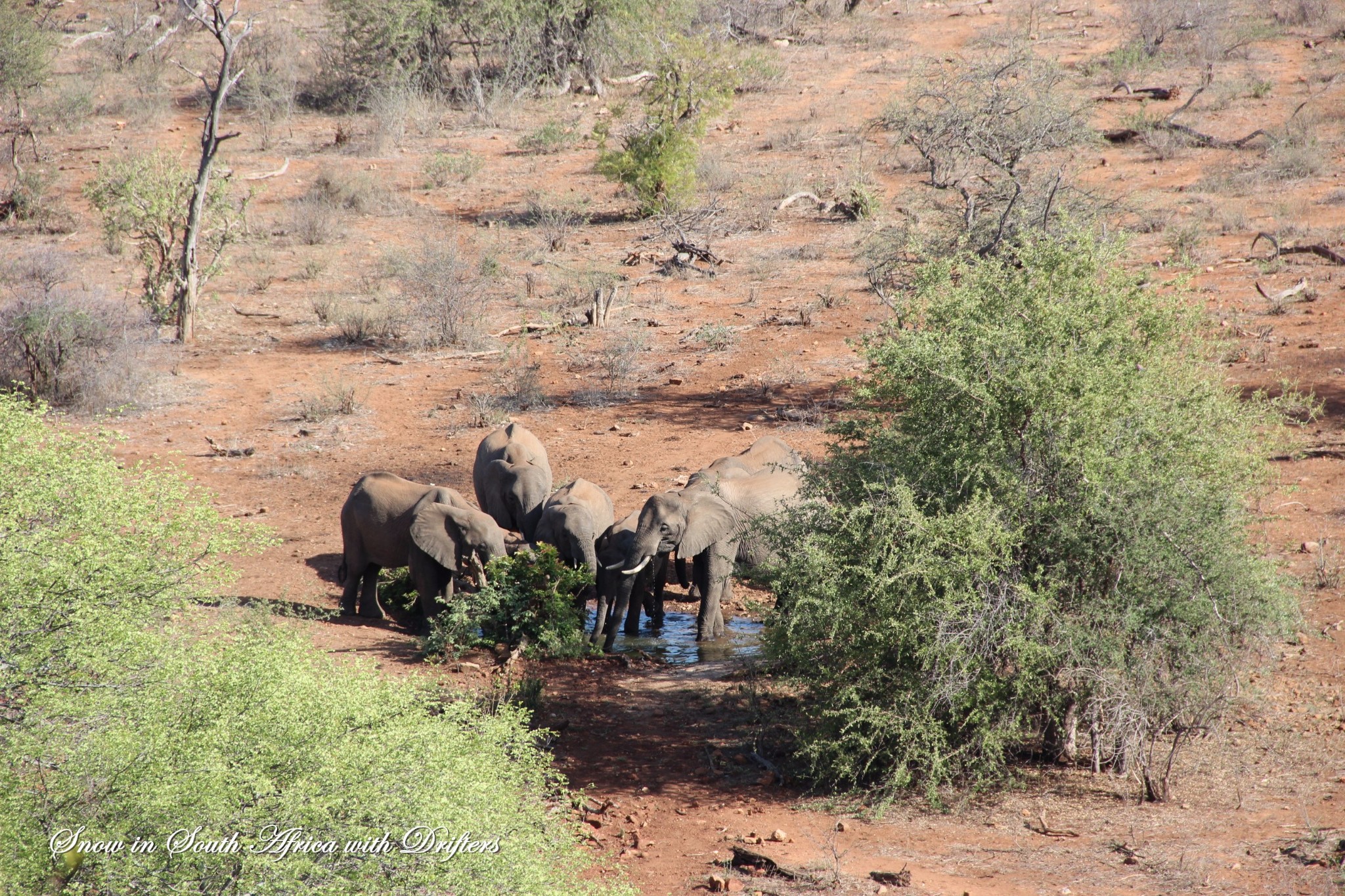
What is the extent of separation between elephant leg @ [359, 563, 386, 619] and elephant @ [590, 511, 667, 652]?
2.00 metres

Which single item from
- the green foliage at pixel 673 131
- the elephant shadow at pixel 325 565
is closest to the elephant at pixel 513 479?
the elephant shadow at pixel 325 565

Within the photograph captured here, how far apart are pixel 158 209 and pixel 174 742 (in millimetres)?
16059

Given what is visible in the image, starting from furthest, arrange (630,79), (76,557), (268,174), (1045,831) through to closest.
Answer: (630,79), (268,174), (1045,831), (76,557)

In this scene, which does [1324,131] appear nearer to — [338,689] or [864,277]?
[864,277]

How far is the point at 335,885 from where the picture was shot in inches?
172

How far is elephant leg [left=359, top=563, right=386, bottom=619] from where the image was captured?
1084cm

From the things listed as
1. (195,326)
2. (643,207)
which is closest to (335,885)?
(195,326)

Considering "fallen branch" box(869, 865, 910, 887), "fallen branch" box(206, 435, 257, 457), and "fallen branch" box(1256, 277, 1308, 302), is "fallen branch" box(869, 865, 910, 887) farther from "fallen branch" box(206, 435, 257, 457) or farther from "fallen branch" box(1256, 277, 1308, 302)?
"fallen branch" box(1256, 277, 1308, 302)

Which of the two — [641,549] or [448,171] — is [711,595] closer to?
[641,549]

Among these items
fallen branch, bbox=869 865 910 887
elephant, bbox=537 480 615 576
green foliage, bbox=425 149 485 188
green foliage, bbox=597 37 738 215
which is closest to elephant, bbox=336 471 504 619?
elephant, bbox=537 480 615 576

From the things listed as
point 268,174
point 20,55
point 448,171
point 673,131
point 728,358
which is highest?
point 20,55

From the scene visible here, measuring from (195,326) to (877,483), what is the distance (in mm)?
15029

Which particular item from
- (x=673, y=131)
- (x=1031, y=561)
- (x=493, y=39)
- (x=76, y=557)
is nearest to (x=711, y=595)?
(x=1031, y=561)

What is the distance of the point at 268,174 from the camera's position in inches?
1005
